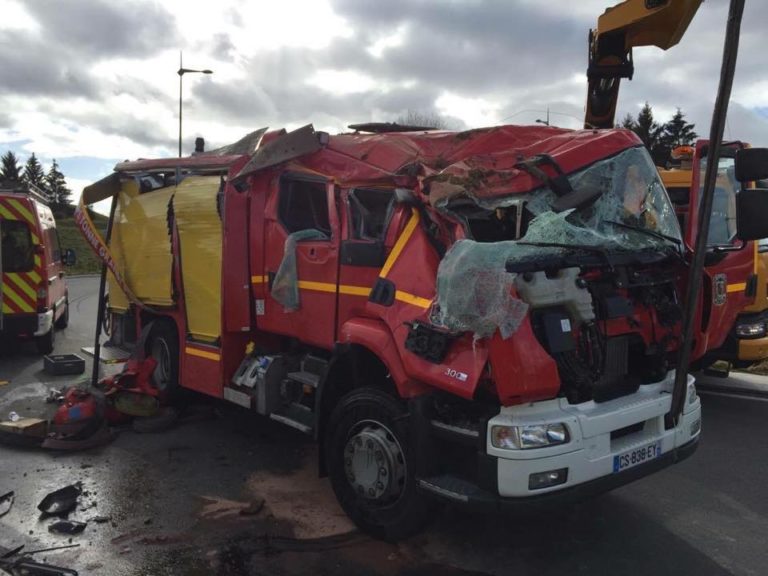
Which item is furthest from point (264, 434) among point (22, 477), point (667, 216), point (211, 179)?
point (667, 216)

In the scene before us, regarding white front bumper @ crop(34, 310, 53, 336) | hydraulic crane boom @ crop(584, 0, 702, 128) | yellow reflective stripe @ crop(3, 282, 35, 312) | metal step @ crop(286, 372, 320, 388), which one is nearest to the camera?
metal step @ crop(286, 372, 320, 388)

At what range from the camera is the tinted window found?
9.55m

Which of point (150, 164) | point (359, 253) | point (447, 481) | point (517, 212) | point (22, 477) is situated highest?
point (150, 164)

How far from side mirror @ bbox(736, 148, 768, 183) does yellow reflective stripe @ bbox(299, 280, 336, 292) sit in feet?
8.67

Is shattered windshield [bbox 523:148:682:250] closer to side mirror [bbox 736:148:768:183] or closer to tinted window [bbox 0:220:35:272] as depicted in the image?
side mirror [bbox 736:148:768:183]

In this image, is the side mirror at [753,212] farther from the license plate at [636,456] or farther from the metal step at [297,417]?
the metal step at [297,417]

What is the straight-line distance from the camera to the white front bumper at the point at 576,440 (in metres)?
3.29

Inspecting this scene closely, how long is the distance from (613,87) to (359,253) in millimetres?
4086

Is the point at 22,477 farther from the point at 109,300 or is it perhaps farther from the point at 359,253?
the point at 109,300

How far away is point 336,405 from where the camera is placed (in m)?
4.38

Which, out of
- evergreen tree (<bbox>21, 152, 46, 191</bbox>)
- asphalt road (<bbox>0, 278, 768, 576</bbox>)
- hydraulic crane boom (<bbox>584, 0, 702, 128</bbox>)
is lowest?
asphalt road (<bbox>0, 278, 768, 576</bbox>)

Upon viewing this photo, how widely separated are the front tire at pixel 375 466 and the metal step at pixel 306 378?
64 centimetres

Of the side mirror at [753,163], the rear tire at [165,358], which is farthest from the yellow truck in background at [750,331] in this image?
the rear tire at [165,358]

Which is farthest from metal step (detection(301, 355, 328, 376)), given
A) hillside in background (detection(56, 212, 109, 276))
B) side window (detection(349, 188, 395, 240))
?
hillside in background (detection(56, 212, 109, 276))
